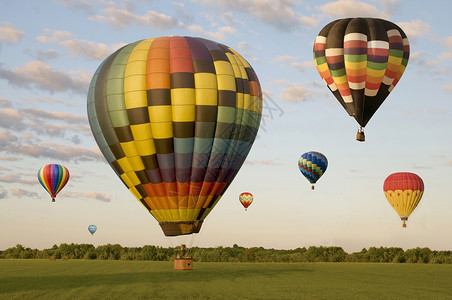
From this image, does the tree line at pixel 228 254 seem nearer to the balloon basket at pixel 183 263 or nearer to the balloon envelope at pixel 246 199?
the balloon envelope at pixel 246 199

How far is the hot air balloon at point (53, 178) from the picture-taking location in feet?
192

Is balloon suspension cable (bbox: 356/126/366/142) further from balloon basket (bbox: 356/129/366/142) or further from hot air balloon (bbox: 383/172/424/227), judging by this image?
hot air balloon (bbox: 383/172/424/227)

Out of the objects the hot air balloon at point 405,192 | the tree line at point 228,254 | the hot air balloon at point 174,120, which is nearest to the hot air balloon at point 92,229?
the tree line at point 228,254

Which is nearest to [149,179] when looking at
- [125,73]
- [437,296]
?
[125,73]

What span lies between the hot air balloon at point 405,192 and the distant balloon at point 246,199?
1674 centimetres

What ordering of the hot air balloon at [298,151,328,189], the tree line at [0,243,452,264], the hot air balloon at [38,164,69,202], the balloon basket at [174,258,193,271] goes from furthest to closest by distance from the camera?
the tree line at [0,243,452,264]
the hot air balloon at [38,164,69,202]
the hot air balloon at [298,151,328,189]
the balloon basket at [174,258,193,271]

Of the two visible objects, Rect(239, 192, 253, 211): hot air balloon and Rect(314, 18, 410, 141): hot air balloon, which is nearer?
Rect(314, 18, 410, 141): hot air balloon

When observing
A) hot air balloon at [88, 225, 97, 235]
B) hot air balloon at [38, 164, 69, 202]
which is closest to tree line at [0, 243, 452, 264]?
hot air balloon at [88, 225, 97, 235]

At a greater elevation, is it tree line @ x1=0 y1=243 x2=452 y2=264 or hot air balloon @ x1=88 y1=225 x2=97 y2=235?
hot air balloon @ x1=88 y1=225 x2=97 y2=235

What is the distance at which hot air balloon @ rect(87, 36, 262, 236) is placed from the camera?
2966 cm

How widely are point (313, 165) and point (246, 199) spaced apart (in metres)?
11.4

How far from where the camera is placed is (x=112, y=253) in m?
84.4

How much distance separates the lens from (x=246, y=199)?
64.4m

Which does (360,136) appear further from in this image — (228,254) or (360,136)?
(228,254)
